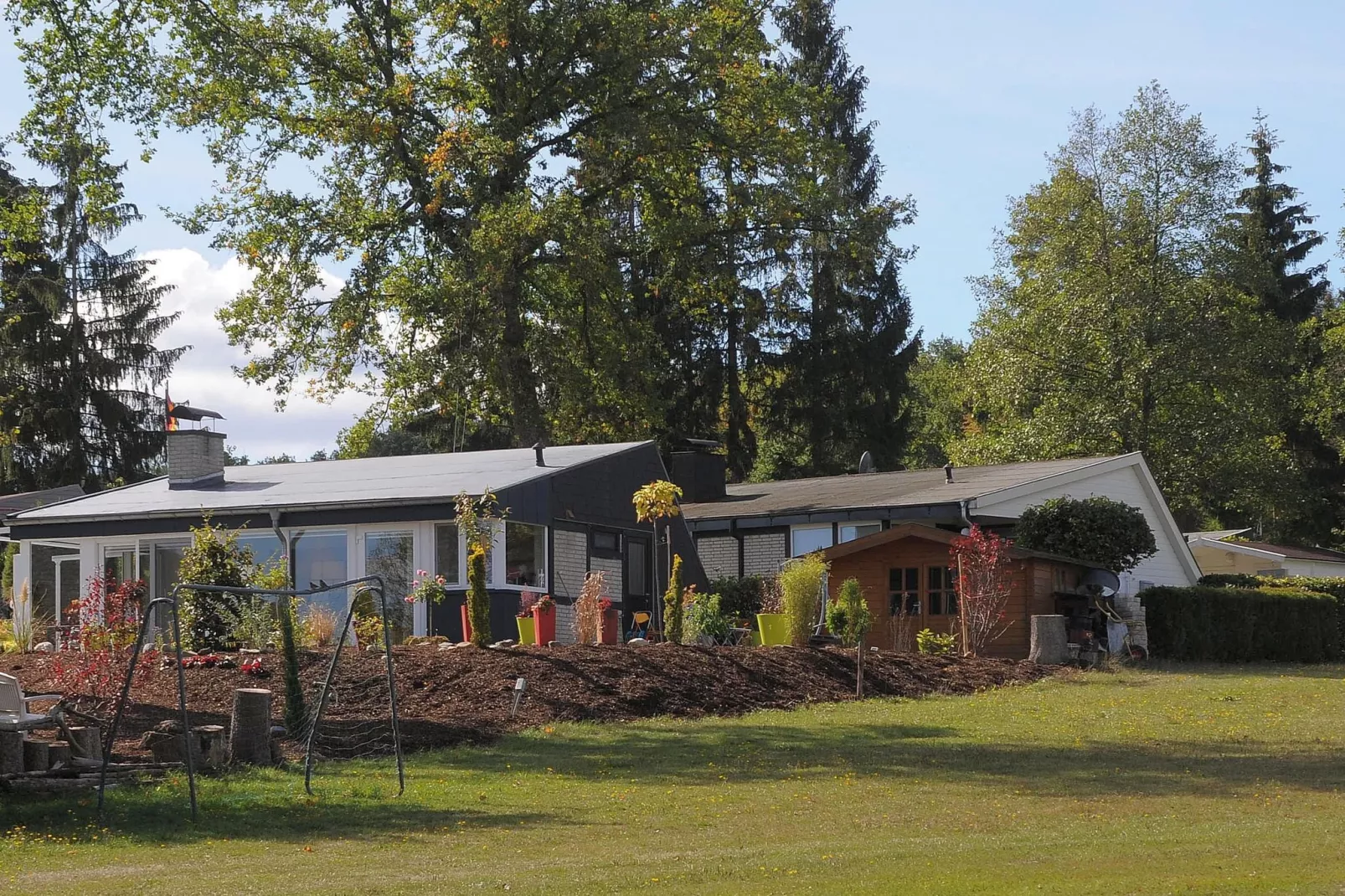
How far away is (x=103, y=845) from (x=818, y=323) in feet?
132

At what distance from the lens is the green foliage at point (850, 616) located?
2002 centimetres

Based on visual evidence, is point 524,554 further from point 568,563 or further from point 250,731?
point 250,731

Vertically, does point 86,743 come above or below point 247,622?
below

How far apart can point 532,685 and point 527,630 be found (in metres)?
5.25

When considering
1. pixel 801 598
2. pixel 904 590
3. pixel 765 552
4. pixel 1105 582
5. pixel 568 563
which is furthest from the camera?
pixel 765 552

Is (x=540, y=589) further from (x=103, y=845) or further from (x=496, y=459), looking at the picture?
(x=103, y=845)

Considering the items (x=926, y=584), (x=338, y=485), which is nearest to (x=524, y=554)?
(x=338, y=485)

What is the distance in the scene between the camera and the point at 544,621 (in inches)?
861

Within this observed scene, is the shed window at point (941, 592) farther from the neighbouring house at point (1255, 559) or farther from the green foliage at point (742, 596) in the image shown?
the neighbouring house at point (1255, 559)

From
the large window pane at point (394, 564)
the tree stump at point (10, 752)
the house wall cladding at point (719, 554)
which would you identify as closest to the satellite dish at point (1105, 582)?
the house wall cladding at point (719, 554)

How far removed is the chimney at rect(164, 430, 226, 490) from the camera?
30362 mm

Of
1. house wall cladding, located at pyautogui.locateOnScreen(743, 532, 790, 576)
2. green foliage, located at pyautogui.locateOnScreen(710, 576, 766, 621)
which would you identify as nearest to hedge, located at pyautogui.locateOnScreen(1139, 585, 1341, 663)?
green foliage, located at pyautogui.locateOnScreen(710, 576, 766, 621)

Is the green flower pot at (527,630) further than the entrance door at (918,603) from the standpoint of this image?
No

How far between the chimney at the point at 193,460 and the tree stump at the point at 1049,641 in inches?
623
